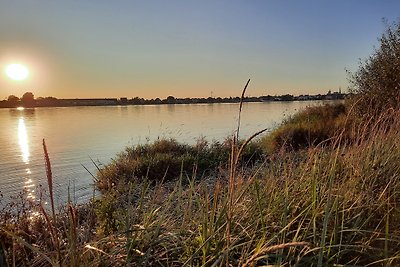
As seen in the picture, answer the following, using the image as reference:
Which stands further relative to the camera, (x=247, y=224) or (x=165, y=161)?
(x=165, y=161)

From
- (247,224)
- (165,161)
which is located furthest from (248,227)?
(165,161)

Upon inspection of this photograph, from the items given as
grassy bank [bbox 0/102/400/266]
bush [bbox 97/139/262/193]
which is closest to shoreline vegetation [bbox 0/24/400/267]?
grassy bank [bbox 0/102/400/266]

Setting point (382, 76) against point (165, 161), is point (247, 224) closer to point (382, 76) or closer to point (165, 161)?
point (165, 161)

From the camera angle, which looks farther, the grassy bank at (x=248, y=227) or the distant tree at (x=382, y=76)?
the distant tree at (x=382, y=76)

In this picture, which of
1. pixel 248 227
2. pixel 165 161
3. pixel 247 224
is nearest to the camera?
pixel 248 227

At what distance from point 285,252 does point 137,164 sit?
377 inches

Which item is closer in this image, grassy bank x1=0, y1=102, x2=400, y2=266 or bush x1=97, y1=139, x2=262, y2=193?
grassy bank x1=0, y1=102, x2=400, y2=266

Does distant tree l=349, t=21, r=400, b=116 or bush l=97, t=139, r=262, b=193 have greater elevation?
distant tree l=349, t=21, r=400, b=116

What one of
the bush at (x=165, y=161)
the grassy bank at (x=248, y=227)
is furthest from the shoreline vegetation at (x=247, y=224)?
the bush at (x=165, y=161)

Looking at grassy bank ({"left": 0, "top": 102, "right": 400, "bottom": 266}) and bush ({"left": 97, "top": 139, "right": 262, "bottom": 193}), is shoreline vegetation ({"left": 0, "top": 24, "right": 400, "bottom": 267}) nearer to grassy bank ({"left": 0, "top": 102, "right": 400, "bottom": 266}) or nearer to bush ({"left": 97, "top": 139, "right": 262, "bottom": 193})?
grassy bank ({"left": 0, "top": 102, "right": 400, "bottom": 266})

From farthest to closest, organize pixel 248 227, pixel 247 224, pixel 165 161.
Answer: pixel 165 161, pixel 247 224, pixel 248 227

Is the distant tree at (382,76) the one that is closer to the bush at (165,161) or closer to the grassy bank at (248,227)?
the bush at (165,161)

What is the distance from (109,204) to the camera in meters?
4.37

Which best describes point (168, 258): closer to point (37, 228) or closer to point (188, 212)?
point (188, 212)
